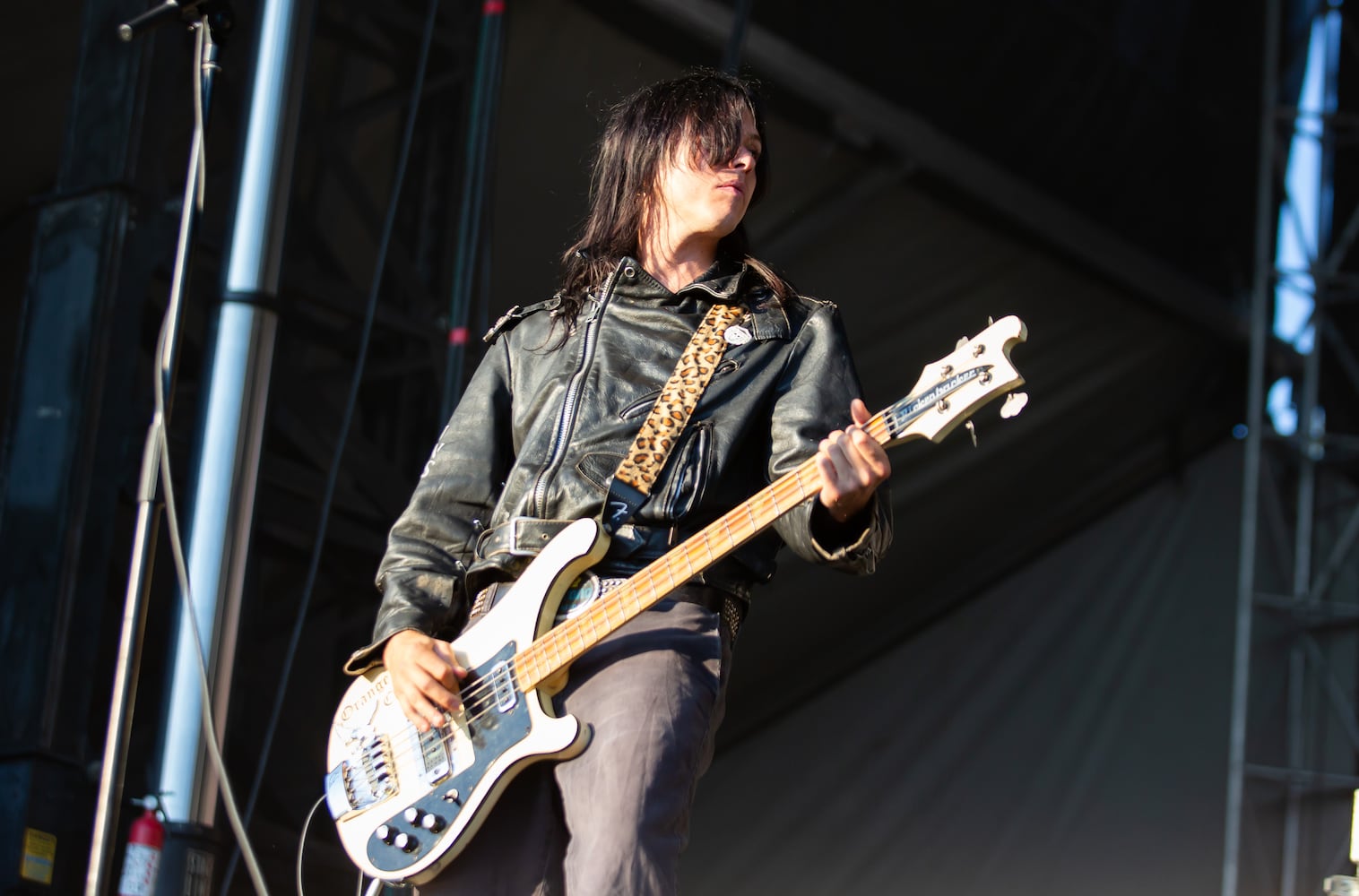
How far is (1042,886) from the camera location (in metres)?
8.05

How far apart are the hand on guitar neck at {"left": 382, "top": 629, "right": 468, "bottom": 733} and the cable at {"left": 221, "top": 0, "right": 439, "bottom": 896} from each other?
5.66 feet

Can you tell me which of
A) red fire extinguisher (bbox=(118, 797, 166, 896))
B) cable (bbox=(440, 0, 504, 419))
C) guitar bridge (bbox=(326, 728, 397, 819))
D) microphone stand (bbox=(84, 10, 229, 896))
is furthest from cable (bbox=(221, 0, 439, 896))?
guitar bridge (bbox=(326, 728, 397, 819))

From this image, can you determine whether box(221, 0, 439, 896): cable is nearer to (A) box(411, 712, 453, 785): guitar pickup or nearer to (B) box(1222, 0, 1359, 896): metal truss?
(A) box(411, 712, 453, 785): guitar pickup

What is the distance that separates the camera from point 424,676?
2025 millimetres

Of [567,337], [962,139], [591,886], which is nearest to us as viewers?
[591,886]

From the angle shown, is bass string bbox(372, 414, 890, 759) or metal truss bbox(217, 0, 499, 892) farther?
metal truss bbox(217, 0, 499, 892)

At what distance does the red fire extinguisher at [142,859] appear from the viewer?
245cm

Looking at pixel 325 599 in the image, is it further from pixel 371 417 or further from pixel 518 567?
pixel 518 567

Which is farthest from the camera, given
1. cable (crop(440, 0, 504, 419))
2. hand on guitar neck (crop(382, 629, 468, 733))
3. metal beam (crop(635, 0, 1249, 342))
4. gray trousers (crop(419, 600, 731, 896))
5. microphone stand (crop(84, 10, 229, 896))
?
metal beam (crop(635, 0, 1249, 342))

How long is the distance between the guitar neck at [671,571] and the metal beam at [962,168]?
13.6 feet

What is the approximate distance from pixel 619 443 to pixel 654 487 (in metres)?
0.09

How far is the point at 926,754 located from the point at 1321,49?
13.7 ft

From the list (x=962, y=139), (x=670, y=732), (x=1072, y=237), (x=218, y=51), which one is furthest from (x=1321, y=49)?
(x=670, y=732)

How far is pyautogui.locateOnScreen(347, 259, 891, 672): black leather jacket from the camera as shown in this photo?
201cm
